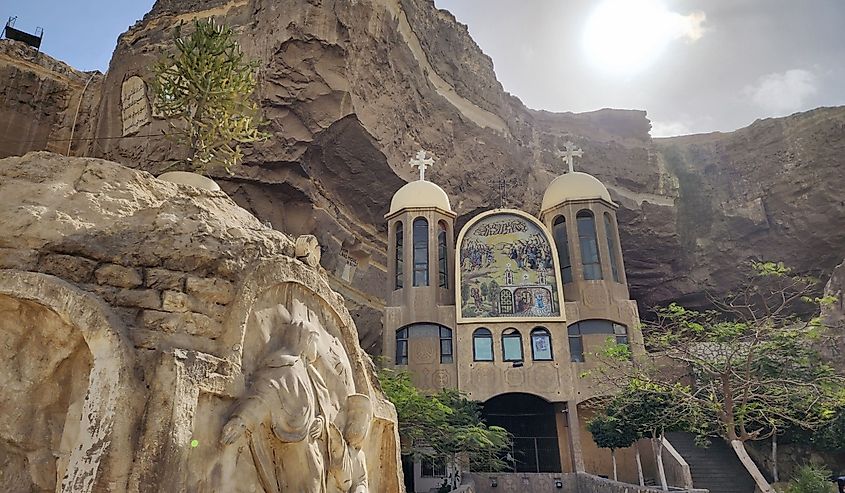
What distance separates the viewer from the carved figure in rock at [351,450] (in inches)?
157

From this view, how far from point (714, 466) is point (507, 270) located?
8.20 meters

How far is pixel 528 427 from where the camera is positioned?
61.6ft

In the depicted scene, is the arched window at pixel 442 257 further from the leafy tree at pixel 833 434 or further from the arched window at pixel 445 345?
the leafy tree at pixel 833 434

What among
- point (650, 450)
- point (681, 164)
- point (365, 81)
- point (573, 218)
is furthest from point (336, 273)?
point (681, 164)

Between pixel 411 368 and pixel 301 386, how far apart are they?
46.2ft

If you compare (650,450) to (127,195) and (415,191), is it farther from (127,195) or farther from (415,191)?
(127,195)

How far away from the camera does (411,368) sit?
1750 cm

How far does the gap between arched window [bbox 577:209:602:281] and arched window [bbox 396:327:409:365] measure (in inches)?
249

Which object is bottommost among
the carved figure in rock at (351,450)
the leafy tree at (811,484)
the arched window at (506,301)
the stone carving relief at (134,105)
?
the leafy tree at (811,484)

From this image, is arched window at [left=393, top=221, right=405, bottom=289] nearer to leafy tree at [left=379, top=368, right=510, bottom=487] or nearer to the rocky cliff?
the rocky cliff

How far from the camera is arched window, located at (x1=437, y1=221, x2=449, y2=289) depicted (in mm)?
19406

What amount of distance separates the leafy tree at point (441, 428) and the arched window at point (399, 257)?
4.27 metres

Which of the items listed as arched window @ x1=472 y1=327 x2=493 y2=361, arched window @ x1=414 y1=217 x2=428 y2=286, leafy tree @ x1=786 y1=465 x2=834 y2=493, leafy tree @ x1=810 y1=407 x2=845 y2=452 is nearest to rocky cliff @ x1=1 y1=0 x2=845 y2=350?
arched window @ x1=414 y1=217 x2=428 y2=286

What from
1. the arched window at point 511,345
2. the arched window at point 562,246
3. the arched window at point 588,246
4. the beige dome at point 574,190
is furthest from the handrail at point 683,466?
the beige dome at point 574,190
